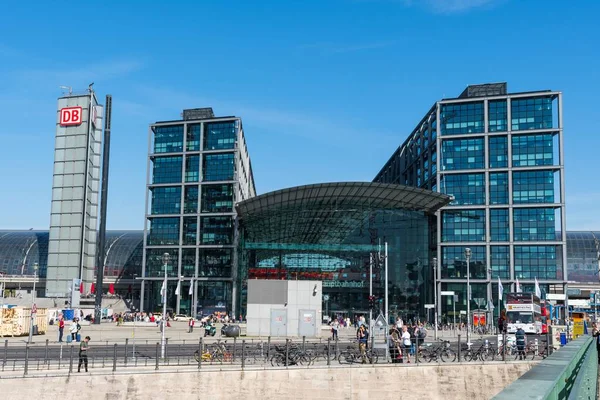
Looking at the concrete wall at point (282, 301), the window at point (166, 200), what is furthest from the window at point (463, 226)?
the concrete wall at point (282, 301)

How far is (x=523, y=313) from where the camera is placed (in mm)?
51594

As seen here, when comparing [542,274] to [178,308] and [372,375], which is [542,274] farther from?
[372,375]

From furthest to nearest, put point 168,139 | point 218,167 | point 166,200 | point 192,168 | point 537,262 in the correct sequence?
1. point 168,139
2. point 166,200
3. point 192,168
4. point 218,167
5. point 537,262

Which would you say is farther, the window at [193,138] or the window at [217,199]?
the window at [193,138]

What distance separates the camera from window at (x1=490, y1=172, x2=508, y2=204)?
92625 millimetres

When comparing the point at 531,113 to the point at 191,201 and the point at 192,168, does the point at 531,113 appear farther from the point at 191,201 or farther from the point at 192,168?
the point at 191,201

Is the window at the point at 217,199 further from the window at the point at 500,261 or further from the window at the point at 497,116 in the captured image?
the window at the point at 497,116

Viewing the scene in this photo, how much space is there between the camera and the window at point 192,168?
104 metres

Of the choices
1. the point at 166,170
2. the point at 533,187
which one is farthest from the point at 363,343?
the point at 166,170

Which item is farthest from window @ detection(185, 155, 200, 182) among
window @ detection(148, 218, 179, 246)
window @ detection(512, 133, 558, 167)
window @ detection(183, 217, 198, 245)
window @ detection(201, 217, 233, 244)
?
window @ detection(512, 133, 558, 167)

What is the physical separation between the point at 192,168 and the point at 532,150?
52.6 meters

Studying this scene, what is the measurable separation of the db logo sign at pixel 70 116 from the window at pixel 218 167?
820 inches

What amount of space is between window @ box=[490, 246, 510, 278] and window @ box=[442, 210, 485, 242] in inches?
101

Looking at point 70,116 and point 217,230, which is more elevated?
point 70,116
